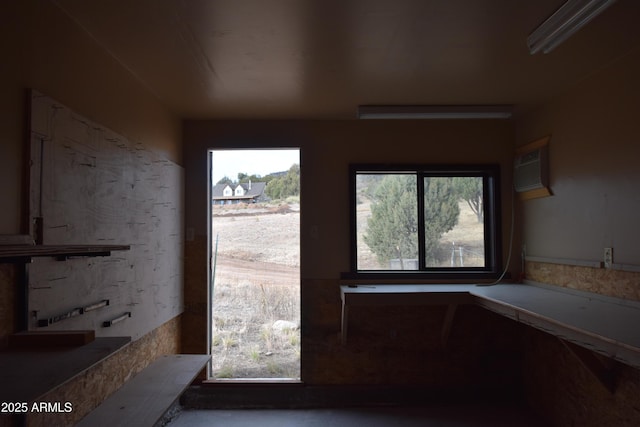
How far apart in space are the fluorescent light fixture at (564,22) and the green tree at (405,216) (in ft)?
5.37

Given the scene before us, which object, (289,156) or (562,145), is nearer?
(562,145)

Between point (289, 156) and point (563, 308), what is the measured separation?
2.49 m

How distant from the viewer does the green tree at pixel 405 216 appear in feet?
11.9

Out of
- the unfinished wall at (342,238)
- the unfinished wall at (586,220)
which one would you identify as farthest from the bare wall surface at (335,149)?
the unfinished wall at (586,220)

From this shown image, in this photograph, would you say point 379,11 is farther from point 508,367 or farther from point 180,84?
point 508,367

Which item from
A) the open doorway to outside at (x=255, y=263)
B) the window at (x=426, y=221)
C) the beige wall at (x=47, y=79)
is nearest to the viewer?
the beige wall at (x=47, y=79)

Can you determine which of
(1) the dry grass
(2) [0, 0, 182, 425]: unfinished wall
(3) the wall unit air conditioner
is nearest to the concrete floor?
(2) [0, 0, 182, 425]: unfinished wall

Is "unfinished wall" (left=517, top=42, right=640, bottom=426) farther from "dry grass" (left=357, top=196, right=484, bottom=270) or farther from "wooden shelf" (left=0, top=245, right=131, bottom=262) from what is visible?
"wooden shelf" (left=0, top=245, right=131, bottom=262)

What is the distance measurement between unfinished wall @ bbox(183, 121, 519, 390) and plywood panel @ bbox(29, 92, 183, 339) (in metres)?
0.48

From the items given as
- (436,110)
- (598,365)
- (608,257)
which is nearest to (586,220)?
(608,257)

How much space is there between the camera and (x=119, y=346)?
1421 millimetres

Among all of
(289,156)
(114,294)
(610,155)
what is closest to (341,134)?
(289,156)

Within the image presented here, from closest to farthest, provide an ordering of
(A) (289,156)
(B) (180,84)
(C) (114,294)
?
(C) (114,294), (B) (180,84), (A) (289,156)

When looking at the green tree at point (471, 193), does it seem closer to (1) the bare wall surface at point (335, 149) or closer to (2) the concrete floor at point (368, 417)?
(1) the bare wall surface at point (335, 149)
